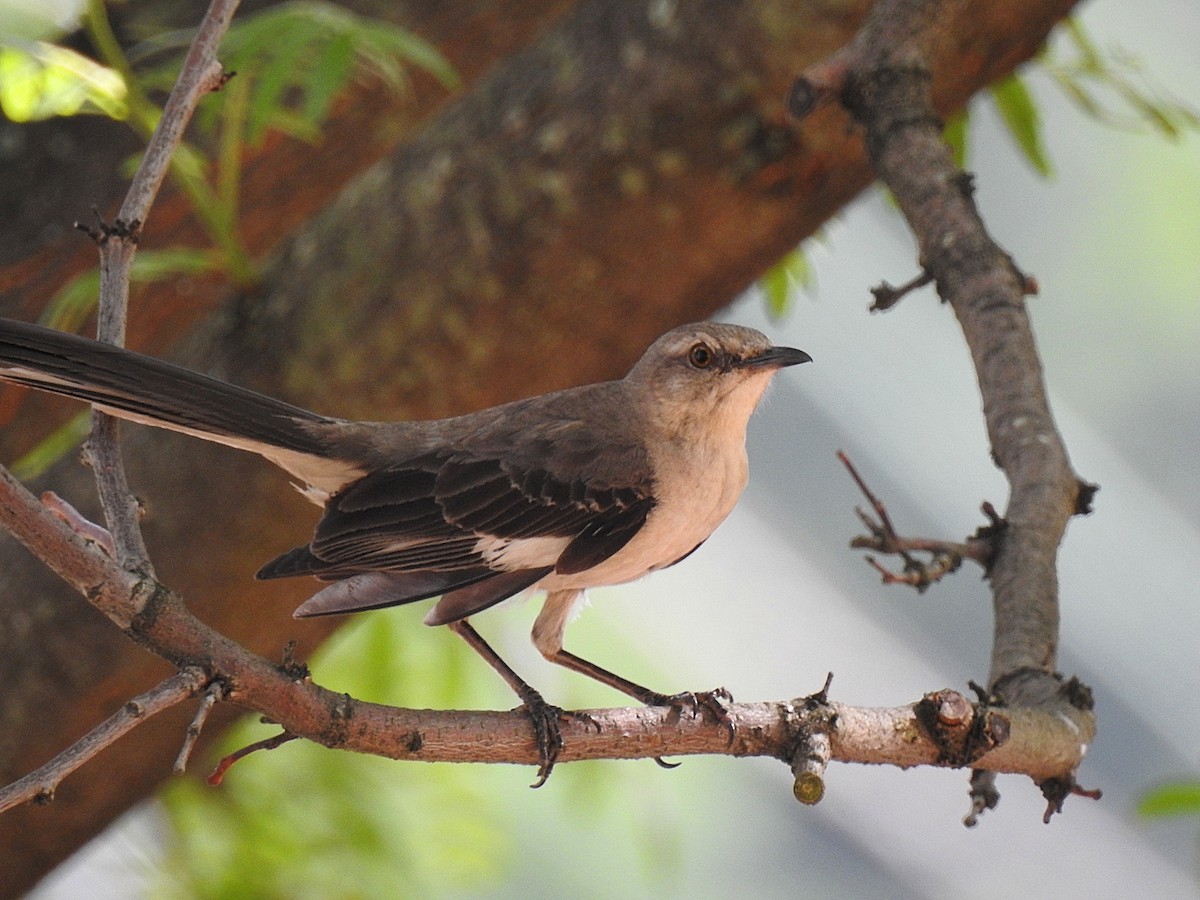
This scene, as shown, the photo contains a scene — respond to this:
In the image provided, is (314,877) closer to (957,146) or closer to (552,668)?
(552,668)

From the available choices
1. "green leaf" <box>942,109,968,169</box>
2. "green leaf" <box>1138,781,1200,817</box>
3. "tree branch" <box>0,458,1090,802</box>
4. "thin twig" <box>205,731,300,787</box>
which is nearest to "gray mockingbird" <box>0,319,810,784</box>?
"tree branch" <box>0,458,1090,802</box>

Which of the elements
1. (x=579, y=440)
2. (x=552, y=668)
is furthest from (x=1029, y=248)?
(x=579, y=440)

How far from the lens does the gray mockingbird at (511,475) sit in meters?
2.50

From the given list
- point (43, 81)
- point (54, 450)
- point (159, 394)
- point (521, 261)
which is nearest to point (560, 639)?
point (521, 261)

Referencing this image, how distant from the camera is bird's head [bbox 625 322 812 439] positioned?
3119 millimetres

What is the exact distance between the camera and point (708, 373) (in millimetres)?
3148

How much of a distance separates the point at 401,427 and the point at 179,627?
3.97 feet

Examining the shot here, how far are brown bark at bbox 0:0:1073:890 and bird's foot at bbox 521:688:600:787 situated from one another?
51.5 inches

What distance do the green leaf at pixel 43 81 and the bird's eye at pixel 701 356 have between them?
138cm

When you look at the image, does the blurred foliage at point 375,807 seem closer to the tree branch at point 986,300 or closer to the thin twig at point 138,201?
the tree branch at point 986,300

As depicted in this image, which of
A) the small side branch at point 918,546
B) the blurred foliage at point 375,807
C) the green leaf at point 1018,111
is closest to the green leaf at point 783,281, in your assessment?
the green leaf at point 1018,111

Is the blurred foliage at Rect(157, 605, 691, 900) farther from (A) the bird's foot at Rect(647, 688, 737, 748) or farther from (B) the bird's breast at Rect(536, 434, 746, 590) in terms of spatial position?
(A) the bird's foot at Rect(647, 688, 737, 748)

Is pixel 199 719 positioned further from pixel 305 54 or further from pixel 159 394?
pixel 305 54

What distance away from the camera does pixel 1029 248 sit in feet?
22.2
